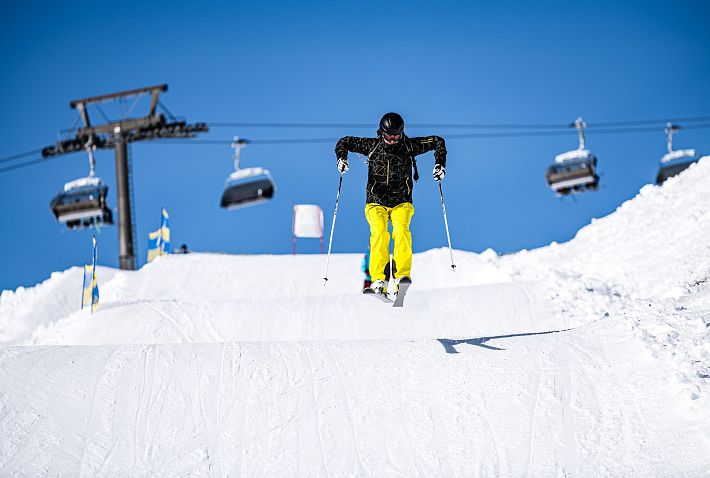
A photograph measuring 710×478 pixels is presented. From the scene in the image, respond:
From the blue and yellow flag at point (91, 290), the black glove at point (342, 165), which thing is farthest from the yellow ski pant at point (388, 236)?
the blue and yellow flag at point (91, 290)

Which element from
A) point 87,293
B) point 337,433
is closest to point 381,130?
point 337,433

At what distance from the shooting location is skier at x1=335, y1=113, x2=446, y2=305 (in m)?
10.0

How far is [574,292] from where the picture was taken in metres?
16.0

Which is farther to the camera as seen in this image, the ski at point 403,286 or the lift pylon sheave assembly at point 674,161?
the lift pylon sheave assembly at point 674,161

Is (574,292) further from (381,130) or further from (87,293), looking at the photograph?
(87,293)

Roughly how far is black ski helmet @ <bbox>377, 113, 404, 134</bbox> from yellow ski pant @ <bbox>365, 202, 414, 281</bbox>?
94cm

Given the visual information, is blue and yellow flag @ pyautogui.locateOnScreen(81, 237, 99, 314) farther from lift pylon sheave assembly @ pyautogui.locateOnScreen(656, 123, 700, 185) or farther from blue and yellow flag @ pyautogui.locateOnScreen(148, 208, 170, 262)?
lift pylon sheave assembly @ pyautogui.locateOnScreen(656, 123, 700, 185)

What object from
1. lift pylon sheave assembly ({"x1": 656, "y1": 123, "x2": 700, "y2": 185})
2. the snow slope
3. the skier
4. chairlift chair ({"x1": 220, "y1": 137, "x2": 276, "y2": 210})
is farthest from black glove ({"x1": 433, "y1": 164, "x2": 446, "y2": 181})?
lift pylon sheave assembly ({"x1": 656, "y1": 123, "x2": 700, "y2": 185})

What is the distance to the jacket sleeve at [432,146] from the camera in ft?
33.6

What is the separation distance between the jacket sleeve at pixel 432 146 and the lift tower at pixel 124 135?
20770 millimetres

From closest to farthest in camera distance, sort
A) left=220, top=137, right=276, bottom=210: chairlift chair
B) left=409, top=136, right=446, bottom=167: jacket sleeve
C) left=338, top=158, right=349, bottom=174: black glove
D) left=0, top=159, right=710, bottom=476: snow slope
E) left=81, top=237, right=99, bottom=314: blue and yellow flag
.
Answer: left=0, top=159, right=710, bottom=476: snow slope
left=338, top=158, right=349, bottom=174: black glove
left=409, top=136, right=446, bottom=167: jacket sleeve
left=81, top=237, right=99, bottom=314: blue and yellow flag
left=220, top=137, right=276, bottom=210: chairlift chair

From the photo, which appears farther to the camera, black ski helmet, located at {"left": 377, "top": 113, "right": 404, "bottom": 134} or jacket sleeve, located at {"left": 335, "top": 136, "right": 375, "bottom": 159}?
jacket sleeve, located at {"left": 335, "top": 136, "right": 375, "bottom": 159}

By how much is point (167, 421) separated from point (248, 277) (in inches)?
543

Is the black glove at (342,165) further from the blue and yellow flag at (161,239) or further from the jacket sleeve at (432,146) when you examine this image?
the blue and yellow flag at (161,239)
